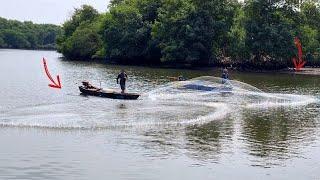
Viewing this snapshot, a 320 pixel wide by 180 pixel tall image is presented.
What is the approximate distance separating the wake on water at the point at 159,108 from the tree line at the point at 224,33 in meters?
39.0

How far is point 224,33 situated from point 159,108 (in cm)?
5984

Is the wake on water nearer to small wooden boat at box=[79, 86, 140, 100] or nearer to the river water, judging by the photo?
the river water

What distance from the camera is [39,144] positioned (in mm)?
23453

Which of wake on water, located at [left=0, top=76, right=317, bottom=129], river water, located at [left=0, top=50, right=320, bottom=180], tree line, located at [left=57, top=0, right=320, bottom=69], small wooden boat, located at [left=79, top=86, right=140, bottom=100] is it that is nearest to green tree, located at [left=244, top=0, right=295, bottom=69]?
tree line, located at [left=57, top=0, right=320, bottom=69]

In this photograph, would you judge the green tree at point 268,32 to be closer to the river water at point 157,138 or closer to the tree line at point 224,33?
the tree line at point 224,33

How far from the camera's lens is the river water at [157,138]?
2011 centimetres

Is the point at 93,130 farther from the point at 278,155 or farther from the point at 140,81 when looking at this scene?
the point at 140,81

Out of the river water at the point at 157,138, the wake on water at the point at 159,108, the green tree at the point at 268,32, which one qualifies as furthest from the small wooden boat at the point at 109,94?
the green tree at the point at 268,32

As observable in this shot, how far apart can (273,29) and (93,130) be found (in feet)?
212

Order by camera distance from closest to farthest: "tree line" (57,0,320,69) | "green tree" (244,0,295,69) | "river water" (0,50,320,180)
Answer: "river water" (0,50,320,180) → "green tree" (244,0,295,69) → "tree line" (57,0,320,69)

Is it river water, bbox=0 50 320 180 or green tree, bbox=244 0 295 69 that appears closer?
river water, bbox=0 50 320 180

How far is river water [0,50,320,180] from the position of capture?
20109 millimetres

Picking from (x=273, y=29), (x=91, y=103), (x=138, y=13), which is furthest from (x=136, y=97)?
(x=138, y=13)

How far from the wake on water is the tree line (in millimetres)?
38964
